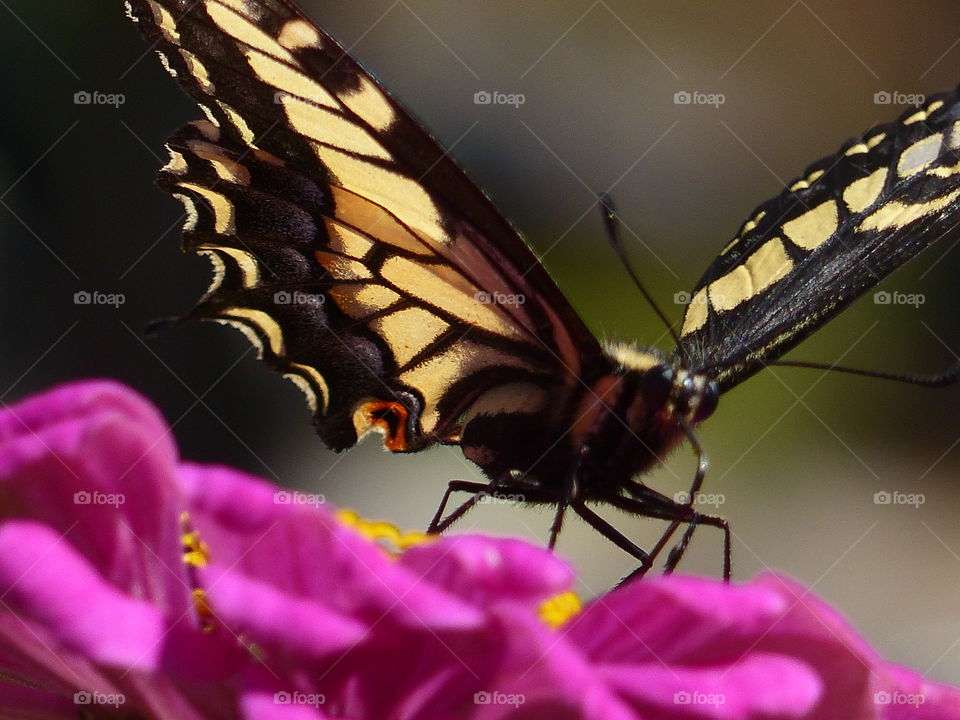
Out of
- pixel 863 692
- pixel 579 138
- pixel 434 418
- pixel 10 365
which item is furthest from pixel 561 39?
pixel 863 692

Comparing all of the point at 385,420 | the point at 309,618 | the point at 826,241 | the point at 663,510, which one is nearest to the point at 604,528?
the point at 663,510

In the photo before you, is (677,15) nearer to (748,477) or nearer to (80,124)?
(748,477)

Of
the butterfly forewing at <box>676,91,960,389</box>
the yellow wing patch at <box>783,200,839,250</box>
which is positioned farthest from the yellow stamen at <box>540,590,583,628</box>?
the yellow wing patch at <box>783,200,839,250</box>

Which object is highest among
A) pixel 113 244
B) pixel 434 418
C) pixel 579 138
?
pixel 579 138

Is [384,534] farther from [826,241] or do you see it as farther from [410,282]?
[826,241]

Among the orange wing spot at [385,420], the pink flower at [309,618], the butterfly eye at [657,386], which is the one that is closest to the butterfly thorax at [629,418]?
the butterfly eye at [657,386]

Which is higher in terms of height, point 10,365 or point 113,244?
point 113,244
